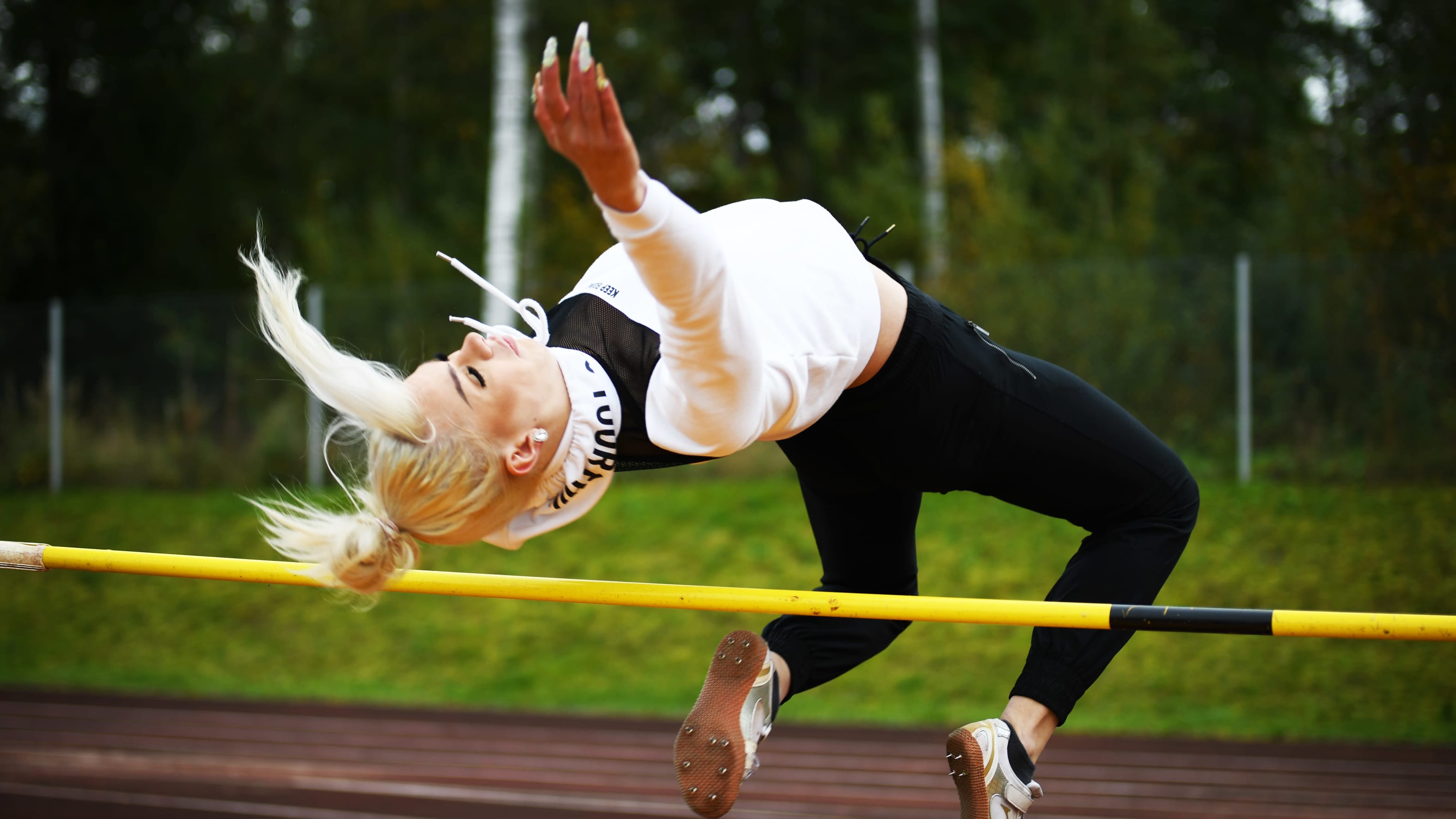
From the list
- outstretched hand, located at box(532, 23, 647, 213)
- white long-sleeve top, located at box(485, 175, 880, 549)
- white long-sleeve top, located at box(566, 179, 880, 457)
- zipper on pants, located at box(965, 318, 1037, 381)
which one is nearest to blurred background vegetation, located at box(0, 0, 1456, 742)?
white long-sleeve top, located at box(485, 175, 880, 549)

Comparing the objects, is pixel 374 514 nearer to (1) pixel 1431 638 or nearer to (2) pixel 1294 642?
(1) pixel 1431 638

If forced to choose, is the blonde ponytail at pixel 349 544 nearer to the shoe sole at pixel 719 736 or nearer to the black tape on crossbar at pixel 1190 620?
the shoe sole at pixel 719 736

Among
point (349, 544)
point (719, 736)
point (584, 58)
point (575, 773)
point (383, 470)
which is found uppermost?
point (584, 58)

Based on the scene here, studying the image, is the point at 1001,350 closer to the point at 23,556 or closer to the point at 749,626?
the point at 23,556

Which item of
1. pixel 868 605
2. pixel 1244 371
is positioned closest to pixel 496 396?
pixel 868 605

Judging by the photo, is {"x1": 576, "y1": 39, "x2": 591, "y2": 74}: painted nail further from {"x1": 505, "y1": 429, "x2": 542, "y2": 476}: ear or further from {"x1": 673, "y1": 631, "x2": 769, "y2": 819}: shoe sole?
{"x1": 673, "y1": 631, "x2": 769, "y2": 819}: shoe sole

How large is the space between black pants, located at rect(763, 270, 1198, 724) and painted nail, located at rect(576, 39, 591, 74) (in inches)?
35.0

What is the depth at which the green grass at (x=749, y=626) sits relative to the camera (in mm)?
6535

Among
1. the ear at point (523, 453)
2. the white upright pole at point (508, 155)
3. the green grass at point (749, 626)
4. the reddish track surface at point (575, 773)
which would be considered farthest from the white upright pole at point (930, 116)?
the ear at point (523, 453)

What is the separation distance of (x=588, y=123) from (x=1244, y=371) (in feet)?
25.2

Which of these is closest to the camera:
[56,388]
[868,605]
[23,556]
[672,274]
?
[672,274]

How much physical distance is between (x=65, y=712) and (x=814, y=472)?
647 centimetres

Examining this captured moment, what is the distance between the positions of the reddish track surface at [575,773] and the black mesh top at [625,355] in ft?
10.8

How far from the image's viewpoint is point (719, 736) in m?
2.29
